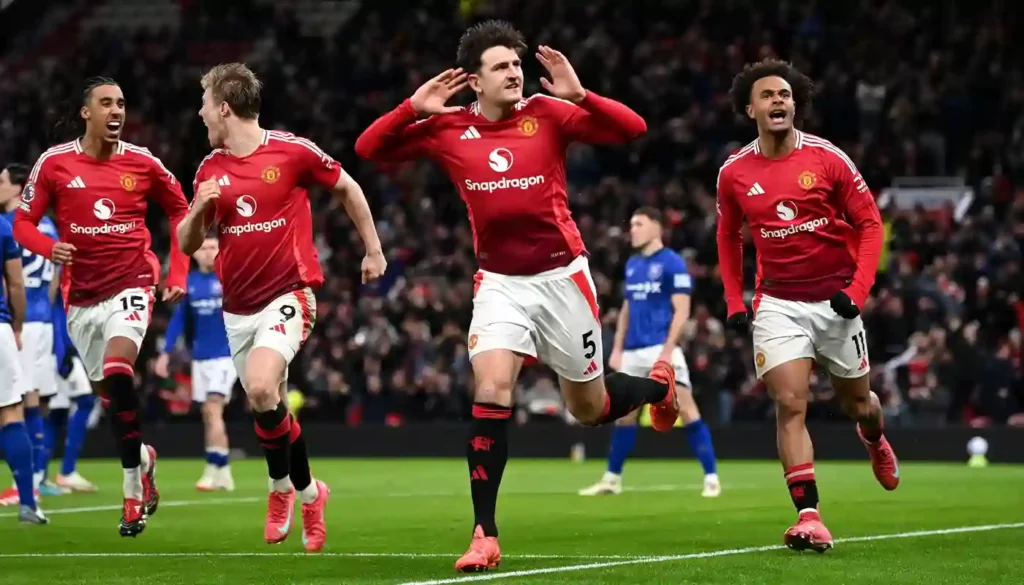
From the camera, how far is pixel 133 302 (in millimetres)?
11211

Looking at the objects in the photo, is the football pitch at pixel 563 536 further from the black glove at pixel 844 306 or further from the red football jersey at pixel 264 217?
the red football jersey at pixel 264 217

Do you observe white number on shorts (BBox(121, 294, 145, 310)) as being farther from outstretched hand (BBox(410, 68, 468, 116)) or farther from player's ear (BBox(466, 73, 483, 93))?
player's ear (BBox(466, 73, 483, 93))

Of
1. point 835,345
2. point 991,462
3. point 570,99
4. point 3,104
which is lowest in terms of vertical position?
point 991,462

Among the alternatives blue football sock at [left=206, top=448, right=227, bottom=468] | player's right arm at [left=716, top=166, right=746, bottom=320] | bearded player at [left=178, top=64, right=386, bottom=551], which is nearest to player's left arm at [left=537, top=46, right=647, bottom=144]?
player's right arm at [left=716, top=166, right=746, bottom=320]

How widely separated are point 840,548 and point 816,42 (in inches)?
775

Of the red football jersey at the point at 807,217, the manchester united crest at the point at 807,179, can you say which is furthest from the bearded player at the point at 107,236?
the manchester united crest at the point at 807,179

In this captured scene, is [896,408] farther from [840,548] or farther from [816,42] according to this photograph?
[840,548]

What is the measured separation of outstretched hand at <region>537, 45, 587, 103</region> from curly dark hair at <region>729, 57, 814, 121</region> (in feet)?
4.88

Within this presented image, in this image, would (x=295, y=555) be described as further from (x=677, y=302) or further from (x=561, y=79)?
(x=677, y=302)

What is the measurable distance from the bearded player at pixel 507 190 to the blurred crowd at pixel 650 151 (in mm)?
13798

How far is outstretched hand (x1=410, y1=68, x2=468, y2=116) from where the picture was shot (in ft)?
28.6

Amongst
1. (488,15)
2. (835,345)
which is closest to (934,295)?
(488,15)

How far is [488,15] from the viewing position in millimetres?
31297

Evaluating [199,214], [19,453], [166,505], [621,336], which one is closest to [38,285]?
[166,505]
